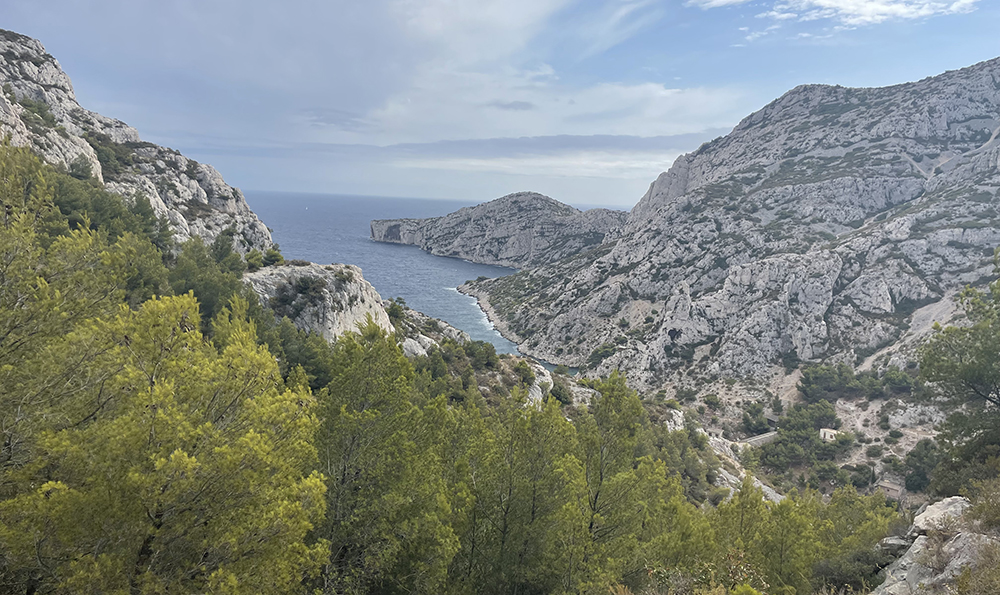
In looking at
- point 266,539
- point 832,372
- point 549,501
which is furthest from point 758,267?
point 266,539

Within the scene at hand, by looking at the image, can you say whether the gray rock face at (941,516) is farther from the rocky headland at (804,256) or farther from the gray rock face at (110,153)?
the rocky headland at (804,256)

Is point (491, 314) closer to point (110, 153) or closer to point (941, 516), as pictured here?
point (110, 153)

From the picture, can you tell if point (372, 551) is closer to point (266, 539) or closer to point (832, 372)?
point (266, 539)

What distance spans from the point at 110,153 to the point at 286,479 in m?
68.5

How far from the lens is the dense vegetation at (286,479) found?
7.36 m

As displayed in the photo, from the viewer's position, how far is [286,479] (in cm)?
874

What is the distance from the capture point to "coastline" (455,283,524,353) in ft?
388

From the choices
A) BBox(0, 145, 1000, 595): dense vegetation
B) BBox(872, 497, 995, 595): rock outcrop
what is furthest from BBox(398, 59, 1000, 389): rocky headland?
BBox(872, 497, 995, 595): rock outcrop

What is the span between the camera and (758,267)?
9475 cm

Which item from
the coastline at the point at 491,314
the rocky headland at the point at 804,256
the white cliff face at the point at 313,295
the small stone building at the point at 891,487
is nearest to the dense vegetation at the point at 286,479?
the white cliff face at the point at 313,295

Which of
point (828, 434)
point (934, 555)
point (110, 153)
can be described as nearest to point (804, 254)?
point (828, 434)

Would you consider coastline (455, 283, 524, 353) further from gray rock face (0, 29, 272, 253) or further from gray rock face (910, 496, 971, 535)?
gray rock face (910, 496, 971, 535)

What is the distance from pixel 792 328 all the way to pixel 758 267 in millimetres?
15990

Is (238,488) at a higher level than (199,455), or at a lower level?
lower
